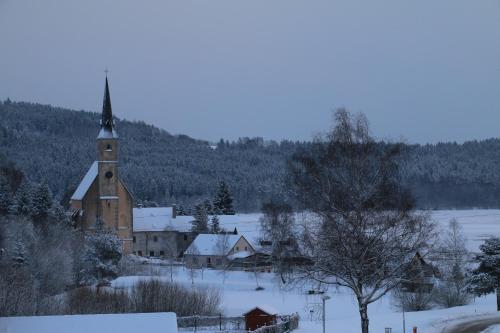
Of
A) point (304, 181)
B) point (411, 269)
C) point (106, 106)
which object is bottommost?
point (411, 269)

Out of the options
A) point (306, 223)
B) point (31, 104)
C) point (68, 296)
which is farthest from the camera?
point (31, 104)

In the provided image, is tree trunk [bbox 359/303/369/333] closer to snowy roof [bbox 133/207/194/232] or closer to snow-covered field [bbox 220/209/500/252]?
snow-covered field [bbox 220/209/500/252]

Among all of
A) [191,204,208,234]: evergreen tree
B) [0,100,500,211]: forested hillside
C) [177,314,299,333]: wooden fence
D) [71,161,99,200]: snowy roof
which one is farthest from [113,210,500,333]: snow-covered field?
[0,100,500,211]: forested hillside

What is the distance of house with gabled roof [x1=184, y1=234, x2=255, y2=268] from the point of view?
67938 millimetres

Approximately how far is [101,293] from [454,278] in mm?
20285

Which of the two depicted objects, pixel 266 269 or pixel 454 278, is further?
pixel 266 269

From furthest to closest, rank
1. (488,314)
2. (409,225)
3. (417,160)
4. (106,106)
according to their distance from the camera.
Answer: (417,160)
(106,106)
(488,314)
(409,225)

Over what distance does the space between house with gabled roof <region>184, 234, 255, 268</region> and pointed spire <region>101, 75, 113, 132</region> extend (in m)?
16.3

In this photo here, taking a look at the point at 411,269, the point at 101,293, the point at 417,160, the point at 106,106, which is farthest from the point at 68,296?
the point at 417,160

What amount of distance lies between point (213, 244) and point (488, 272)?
125 feet

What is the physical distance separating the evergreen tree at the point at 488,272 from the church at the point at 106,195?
46.2 m

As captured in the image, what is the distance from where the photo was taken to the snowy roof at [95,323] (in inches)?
771

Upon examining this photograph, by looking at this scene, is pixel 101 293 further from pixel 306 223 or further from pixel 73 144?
pixel 73 144

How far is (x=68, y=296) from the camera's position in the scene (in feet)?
120
